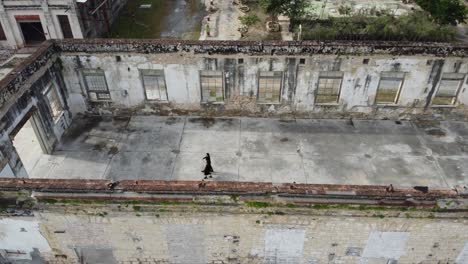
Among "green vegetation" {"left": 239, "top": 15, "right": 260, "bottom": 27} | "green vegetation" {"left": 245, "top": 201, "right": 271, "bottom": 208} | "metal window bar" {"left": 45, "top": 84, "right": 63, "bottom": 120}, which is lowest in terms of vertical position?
"green vegetation" {"left": 239, "top": 15, "right": 260, "bottom": 27}

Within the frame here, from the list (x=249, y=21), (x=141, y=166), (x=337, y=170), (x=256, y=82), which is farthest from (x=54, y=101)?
(x=249, y=21)

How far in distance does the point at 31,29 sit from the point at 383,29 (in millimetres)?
22345

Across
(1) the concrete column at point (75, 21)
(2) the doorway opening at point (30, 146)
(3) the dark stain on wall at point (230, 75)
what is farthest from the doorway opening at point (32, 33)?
(3) the dark stain on wall at point (230, 75)

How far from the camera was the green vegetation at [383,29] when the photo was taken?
70.8 ft

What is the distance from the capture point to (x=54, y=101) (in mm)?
14164

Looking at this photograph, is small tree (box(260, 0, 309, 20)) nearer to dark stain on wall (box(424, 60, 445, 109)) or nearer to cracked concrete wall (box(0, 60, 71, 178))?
dark stain on wall (box(424, 60, 445, 109))

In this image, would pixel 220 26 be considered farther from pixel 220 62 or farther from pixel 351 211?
pixel 351 211

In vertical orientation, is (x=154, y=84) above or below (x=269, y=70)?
below

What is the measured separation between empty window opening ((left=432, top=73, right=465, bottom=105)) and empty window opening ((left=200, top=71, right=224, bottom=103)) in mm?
8511

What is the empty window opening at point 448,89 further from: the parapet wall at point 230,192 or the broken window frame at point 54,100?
the broken window frame at point 54,100

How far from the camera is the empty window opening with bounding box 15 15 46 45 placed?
72.7ft

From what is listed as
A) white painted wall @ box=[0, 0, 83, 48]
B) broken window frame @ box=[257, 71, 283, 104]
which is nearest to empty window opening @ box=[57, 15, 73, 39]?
white painted wall @ box=[0, 0, 83, 48]

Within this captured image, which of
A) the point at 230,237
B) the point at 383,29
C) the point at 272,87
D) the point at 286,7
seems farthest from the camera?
the point at 286,7

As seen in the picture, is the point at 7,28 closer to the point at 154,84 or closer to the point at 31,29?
the point at 31,29
